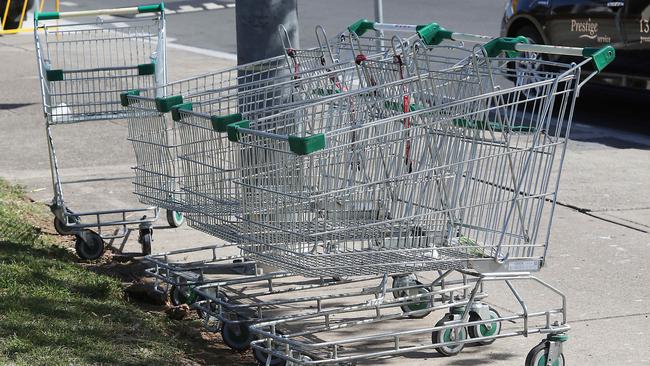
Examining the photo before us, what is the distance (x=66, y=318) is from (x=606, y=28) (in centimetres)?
736

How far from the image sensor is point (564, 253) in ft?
23.6

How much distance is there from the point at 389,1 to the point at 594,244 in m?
14.8

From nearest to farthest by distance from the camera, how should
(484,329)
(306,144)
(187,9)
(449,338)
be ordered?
(306,144) < (449,338) < (484,329) < (187,9)

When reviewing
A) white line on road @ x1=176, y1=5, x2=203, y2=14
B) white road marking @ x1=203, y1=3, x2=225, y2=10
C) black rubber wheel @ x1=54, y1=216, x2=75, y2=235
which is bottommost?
black rubber wheel @ x1=54, y1=216, x2=75, y2=235

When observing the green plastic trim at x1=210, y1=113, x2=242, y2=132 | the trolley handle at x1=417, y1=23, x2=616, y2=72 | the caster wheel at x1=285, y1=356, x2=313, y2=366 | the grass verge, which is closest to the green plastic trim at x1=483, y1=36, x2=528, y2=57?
the trolley handle at x1=417, y1=23, x2=616, y2=72

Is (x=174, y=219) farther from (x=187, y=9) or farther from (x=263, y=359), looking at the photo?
(x=187, y=9)

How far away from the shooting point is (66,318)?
5.52 m

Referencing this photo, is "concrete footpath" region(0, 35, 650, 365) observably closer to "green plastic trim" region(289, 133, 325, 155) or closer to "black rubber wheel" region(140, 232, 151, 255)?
"black rubber wheel" region(140, 232, 151, 255)

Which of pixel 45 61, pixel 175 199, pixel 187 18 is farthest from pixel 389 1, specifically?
pixel 175 199

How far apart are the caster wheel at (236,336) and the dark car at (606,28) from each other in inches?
230

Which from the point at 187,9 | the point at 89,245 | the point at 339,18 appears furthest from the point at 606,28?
the point at 187,9

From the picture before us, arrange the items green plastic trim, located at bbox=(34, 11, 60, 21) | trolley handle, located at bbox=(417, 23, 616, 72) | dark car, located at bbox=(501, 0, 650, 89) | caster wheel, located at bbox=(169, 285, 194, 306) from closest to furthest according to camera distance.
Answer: trolley handle, located at bbox=(417, 23, 616, 72) → caster wheel, located at bbox=(169, 285, 194, 306) → green plastic trim, located at bbox=(34, 11, 60, 21) → dark car, located at bbox=(501, 0, 650, 89)

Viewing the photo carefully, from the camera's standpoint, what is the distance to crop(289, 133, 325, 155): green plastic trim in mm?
4598

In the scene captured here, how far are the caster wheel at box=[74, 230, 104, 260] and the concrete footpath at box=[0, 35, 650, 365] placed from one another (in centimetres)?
35
